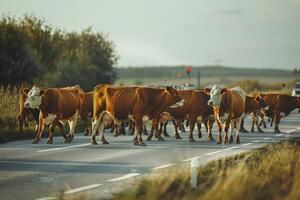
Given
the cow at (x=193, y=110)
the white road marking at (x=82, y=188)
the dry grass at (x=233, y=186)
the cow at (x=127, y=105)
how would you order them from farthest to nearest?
the cow at (x=193, y=110)
the cow at (x=127, y=105)
the white road marking at (x=82, y=188)
the dry grass at (x=233, y=186)

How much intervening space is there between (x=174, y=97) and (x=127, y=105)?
2.17 m

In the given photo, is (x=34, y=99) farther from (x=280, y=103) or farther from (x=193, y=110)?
(x=280, y=103)

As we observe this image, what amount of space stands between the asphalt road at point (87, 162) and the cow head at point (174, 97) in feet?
4.24

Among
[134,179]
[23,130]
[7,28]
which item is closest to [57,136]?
[23,130]

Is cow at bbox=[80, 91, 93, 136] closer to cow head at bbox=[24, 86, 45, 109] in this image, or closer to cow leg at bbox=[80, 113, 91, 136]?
cow leg at bbox=[80, 113, 91, 136]

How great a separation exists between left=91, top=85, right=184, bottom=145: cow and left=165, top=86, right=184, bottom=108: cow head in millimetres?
197

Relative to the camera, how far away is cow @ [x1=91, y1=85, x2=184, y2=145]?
22.3 meters

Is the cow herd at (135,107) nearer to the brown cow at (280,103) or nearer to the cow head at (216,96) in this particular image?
the cow head at (216,96)

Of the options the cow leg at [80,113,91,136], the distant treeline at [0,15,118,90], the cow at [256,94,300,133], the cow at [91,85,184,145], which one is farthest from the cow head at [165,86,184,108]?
the distant treeline at [0,15,118,90]

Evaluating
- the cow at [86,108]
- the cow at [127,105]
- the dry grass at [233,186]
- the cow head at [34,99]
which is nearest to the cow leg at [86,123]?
the cow at [86,108]

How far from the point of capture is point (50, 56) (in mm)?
58688

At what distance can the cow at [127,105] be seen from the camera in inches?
877

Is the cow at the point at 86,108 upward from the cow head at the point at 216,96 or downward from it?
downward

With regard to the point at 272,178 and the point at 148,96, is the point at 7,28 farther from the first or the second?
the point at 272,178
